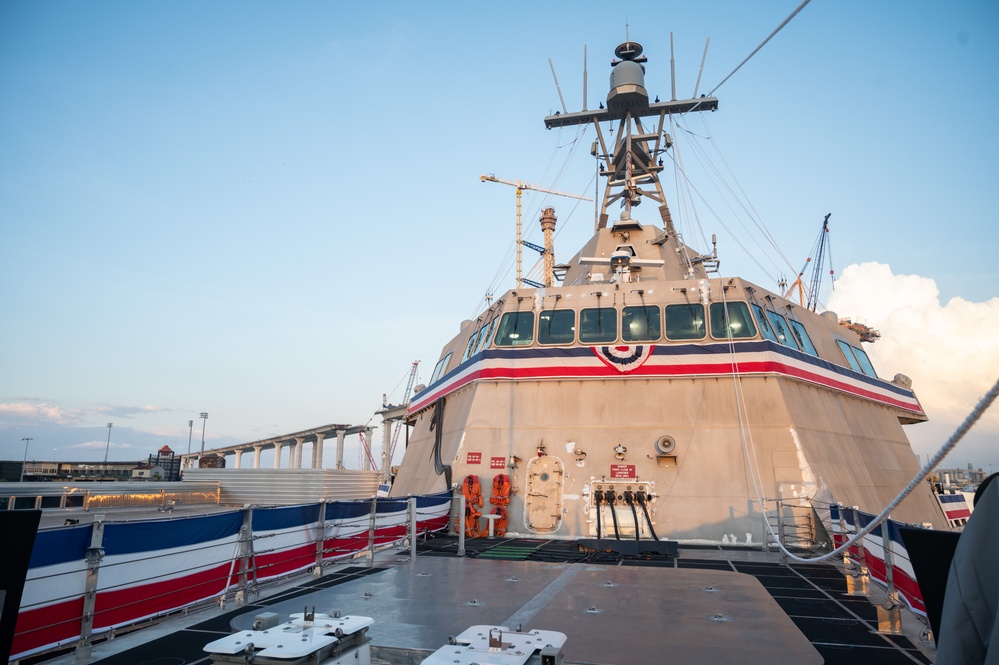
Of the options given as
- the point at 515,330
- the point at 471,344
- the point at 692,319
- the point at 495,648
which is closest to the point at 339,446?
the point at 471,344

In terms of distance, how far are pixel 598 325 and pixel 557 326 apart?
1115mm

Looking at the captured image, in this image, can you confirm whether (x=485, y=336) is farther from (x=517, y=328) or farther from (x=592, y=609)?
(x=592, y=609)

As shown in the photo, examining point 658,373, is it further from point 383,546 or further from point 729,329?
point 383,546

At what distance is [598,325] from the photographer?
16.3 metres

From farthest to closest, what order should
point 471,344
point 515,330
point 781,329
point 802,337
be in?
point 471,344, point 802,337, point 515,330, point 781,329

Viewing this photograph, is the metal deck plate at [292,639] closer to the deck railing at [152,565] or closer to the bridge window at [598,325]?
the deck railing at [152,565]

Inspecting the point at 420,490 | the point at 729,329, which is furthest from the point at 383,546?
the point at 729,329

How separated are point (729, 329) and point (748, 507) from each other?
14.2ft

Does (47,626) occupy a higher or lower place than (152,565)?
lower

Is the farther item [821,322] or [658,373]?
[821,322]

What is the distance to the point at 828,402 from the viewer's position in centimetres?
1642

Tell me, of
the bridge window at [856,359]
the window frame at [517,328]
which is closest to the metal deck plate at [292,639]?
the window frame at [517,328]

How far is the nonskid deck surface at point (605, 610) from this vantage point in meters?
5.31

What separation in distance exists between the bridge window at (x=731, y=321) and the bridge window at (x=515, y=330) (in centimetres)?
481
